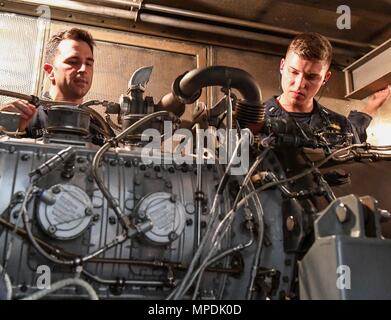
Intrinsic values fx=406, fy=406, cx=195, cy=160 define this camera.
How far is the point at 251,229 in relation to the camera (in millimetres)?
1207

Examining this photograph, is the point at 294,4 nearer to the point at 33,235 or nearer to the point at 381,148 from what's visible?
the point at 381,148

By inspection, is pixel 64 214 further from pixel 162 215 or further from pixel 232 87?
pixel 232 87

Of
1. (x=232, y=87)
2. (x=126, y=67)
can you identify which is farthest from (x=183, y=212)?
(x=126, y=67)

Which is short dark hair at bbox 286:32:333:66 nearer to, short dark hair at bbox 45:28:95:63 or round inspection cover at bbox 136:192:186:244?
short dark hair at bbox 45:28:95:63

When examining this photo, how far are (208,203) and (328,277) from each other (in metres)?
0.39

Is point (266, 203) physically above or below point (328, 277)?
above

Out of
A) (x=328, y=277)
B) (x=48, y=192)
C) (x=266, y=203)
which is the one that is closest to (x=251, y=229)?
(x=266, y=203)

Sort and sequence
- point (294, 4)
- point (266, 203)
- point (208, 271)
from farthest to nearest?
point (294, 4) < point (266, 203) < point (208, 271)

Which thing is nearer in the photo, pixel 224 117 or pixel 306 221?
pixel 306 221

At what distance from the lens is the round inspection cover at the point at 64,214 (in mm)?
1067

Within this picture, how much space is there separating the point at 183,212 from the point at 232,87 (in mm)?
440

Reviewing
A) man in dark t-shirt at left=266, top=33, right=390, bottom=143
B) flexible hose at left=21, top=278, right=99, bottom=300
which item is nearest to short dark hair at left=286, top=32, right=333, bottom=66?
man in dark t-shirt at left=266, top=33, right=390, bottom=143

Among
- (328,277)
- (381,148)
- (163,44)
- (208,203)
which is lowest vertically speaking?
(328,277)

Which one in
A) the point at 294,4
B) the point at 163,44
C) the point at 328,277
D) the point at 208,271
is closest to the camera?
the point at 328,277
